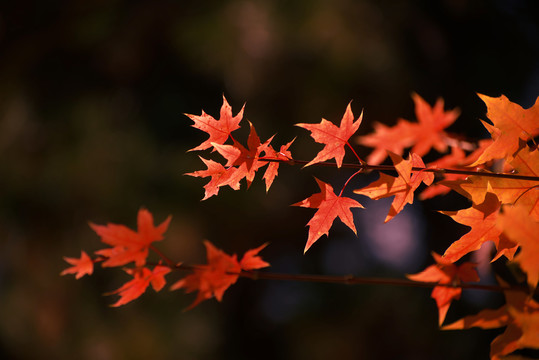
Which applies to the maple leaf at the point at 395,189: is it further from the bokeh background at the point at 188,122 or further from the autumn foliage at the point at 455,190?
the bokeh background at the point at 188,122

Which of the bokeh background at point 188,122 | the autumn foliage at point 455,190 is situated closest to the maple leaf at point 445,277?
the autumn foliage at point 455,190

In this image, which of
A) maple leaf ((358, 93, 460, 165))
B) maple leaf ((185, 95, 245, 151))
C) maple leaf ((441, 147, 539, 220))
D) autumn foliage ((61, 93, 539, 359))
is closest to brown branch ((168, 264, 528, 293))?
autumn foliage ((61, 93, 539, 359))

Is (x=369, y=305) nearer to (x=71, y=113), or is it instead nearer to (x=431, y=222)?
(x=431, y=222)

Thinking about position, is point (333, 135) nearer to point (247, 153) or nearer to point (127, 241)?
point (247, 153)

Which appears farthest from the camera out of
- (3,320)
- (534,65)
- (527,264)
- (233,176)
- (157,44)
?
(157,44)

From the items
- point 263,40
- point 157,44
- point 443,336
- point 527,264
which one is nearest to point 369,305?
point 443,336

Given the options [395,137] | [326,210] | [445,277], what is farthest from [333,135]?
[395,137]

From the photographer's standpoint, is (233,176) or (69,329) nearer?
(233,176)
